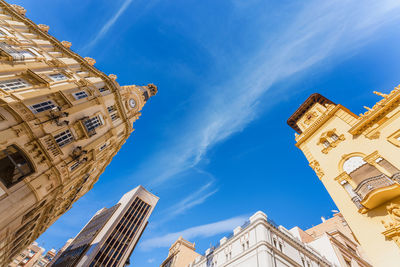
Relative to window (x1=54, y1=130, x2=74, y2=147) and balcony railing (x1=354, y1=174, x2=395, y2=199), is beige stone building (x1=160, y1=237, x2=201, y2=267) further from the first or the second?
balcony railing (x1=354, y1=174, x2=395, y2=199)

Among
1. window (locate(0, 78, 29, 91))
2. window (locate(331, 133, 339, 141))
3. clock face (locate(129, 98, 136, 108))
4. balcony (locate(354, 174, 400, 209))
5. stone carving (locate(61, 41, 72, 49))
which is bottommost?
balcony (locate(354, 174, 400, 209))

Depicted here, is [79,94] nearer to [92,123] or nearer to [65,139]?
[92,123]

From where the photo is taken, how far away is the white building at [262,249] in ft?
72.3

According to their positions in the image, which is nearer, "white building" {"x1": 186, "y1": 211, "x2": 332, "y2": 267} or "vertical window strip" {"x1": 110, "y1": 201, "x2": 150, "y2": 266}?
"white building" {"x1": 186, "y1": 211, "x2": 332, "y2": 267}

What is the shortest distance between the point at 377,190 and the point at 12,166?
85.9 feet

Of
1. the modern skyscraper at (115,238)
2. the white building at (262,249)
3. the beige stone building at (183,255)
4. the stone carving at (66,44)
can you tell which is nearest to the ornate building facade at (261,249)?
the white building at (262,249)

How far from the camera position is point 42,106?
18.4 meters

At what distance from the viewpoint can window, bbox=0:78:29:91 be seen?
52.9 ft

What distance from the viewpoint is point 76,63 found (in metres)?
29.6

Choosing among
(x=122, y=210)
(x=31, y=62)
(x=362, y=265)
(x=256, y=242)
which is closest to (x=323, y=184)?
(x=256, y=242)

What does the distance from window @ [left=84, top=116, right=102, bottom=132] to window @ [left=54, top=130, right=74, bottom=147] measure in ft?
7.09

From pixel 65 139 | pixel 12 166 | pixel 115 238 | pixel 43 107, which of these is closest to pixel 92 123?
pixel 65 139

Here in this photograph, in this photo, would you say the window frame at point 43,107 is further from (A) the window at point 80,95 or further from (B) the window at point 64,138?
(A) the window at point 80,95

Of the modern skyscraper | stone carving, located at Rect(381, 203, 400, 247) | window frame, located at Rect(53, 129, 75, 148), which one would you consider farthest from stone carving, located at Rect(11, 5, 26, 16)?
the modern skyscraper
